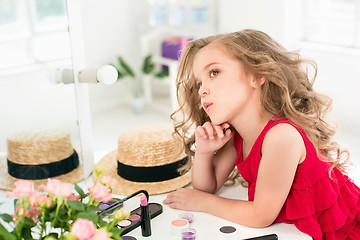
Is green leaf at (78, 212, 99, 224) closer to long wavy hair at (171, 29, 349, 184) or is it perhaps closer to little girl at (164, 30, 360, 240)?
little girl at (164, 30, 360, 240)

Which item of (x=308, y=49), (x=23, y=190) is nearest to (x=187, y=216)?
(x=23, y=190)

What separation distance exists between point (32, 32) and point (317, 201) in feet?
2.65

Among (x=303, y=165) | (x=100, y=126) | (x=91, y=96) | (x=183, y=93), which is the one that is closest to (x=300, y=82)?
(x=303, y=165)

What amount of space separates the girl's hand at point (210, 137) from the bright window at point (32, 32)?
→ 1.35ft

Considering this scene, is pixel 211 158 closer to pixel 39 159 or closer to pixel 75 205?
pixel 39 159

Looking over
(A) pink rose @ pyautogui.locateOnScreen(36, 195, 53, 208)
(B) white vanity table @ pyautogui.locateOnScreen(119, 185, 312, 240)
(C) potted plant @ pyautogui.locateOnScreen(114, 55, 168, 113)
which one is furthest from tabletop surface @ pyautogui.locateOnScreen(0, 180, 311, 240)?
(C) potted plant @ pyautogui.locateOnScreen(114, 55, 168, 113)

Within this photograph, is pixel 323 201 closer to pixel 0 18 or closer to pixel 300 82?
pixel 300 82

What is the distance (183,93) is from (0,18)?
21.6 inches

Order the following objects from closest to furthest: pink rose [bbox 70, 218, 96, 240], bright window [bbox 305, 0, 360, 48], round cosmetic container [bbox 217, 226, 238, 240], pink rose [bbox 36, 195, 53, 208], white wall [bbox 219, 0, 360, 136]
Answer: pink rose [bbox 70, 218, 96, 240]
pink rose [bbox 36, 195, 53, 208]
round cosmetic container [bbox 217, 226, 238, 240]
white wall [bbox 219, 0, 360, 136]
bright window [bbox 305, 0, 360, 48]

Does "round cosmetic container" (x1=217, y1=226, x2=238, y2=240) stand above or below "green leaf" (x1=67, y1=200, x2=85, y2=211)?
below

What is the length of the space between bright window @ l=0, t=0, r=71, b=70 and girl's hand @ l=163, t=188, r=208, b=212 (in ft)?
1.53

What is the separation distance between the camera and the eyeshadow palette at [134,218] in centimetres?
102

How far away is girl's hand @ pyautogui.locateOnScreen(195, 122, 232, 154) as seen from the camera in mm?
1183

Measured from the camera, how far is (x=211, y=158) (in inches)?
49.0
